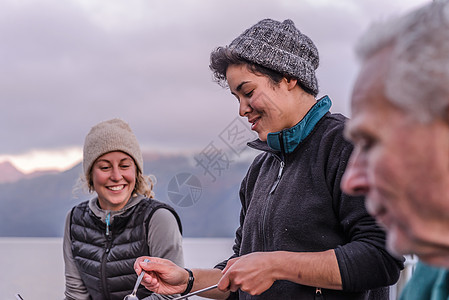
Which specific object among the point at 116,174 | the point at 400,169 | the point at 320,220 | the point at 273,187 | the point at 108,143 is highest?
the point at 108,143

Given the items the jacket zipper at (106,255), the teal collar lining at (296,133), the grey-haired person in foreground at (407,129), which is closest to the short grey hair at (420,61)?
the grey-haired person in foreground at (407,129)

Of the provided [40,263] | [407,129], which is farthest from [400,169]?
[40,263]

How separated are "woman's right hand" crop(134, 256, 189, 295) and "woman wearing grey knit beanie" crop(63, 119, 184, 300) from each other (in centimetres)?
42

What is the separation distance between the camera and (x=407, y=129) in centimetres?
46

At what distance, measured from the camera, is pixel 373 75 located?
50cm

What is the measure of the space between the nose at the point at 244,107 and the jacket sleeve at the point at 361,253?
→ 31 centimetres

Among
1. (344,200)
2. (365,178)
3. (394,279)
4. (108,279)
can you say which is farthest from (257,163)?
(365,178)

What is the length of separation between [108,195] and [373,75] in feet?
5.49

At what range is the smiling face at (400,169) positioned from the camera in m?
0.45

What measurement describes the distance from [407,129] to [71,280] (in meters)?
1.83

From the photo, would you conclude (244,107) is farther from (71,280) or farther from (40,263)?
(40,263)

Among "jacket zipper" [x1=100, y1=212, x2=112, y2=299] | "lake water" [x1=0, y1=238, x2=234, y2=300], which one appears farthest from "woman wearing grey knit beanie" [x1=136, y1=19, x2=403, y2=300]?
"lake water" [x1=0, y1=238, x2=234, y2=300]

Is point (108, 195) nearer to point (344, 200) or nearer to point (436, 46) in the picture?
point (344, 200)

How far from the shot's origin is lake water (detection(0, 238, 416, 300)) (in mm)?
2543
